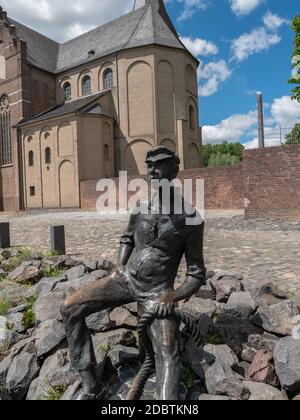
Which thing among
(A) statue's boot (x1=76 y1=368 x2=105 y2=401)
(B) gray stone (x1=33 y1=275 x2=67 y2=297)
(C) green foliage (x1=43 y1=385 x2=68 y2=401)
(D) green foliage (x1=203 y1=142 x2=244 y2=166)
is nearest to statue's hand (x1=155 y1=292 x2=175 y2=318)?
(A) statue's boot (x1=76 y1=368 x2=105 y2=401)

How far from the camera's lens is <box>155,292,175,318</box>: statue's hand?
2.37 meters

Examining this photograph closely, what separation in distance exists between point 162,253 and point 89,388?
3.68ft

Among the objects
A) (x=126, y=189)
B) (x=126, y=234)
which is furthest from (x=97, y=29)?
(x=126, y=234)

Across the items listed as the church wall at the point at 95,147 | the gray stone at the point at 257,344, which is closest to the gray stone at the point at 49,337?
the gray stone at the point at 257,344

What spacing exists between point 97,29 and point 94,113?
50.7 feet

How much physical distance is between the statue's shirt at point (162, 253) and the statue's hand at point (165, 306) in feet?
0.33

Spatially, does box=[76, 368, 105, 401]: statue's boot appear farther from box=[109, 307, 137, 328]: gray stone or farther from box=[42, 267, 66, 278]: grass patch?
box=[42, 267, 66, 278]: grass patch

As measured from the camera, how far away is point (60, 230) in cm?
708

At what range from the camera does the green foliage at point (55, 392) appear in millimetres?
2592

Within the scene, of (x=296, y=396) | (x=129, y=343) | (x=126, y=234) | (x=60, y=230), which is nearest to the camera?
(x=296, y=396)

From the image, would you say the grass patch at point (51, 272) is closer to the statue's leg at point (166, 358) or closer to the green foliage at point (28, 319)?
the green foliage at point (28, 319)

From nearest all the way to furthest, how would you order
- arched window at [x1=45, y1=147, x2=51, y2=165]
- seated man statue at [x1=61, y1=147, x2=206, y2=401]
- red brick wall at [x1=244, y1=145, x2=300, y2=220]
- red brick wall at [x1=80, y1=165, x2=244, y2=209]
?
seated man statue at [x1=61, y1=147, x2=206, y2=401]
red brick wall at [x1=244, y1=145, x2=300, y2=220]
red brick wall at [x1=80, y1=165, x2=244, y2=209]
arched window at [x1=45, y1=147, x2=51, y2=165]

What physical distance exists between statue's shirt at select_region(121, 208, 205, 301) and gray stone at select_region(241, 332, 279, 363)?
2.95ft
